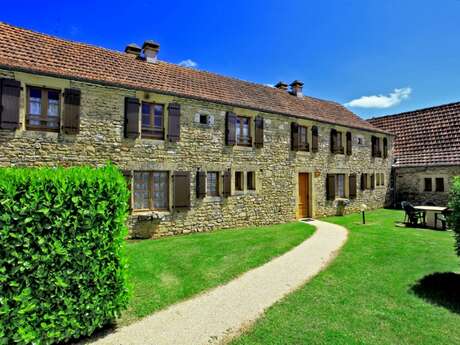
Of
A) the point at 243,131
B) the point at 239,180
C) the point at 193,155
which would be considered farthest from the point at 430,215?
the point at 193,155

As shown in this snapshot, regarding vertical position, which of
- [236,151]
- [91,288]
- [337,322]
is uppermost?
[236,151]

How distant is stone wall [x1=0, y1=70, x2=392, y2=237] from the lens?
865cm

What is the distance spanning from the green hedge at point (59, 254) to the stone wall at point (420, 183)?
2067 centimetres

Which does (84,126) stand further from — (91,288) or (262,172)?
(262,172)

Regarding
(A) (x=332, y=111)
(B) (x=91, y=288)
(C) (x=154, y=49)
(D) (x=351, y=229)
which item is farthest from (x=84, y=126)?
(A) (x=332, y=111)

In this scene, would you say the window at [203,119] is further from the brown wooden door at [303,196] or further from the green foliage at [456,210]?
the green foliage at [456,210]

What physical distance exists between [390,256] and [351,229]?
3.94 m

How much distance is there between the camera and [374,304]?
17.1 feet

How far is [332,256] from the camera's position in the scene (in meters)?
8.10

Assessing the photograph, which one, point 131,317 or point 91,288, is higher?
point 91,288

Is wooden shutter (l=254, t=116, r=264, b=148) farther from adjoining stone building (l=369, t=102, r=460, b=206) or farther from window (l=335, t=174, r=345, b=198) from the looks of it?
adjoining stone building (l=369, t=102, r=460, b=206)

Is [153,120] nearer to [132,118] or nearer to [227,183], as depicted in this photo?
[132,118]

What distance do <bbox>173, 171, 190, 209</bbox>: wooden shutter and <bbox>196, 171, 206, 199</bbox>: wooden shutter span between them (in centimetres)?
43

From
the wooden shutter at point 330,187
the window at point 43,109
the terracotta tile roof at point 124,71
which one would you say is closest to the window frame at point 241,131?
the terracotta tile roof at point 124,71
